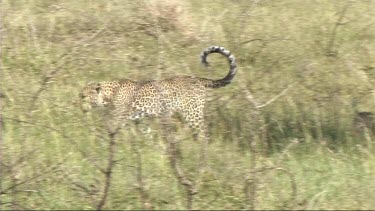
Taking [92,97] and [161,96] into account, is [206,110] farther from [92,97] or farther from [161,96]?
[92,97]

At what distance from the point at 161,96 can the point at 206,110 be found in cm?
41

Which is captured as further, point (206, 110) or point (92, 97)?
point (92, 97)

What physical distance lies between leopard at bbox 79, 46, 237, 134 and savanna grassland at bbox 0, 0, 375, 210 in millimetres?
126

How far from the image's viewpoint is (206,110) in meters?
7.42

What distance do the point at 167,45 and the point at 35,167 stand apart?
3.17 meters

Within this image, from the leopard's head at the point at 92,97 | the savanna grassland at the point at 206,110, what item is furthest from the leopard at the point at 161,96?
the savanna grassland at the point at 206,110

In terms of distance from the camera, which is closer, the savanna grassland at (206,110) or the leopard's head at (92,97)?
the savanna grassland at (206,110)

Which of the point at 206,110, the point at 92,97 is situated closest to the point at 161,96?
the point at 206,110

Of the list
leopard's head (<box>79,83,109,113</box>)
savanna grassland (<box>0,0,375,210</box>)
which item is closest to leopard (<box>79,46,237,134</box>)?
leopard's head (<box>79,83,109,113</box>)

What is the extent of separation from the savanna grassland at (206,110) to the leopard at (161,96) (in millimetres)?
126

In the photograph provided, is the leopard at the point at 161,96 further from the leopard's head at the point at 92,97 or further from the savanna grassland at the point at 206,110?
the savanna grassland at the point at 206,110

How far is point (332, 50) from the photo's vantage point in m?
8.79

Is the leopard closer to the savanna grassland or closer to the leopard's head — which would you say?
the leopard's head

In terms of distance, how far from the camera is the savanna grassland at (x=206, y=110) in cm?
555
